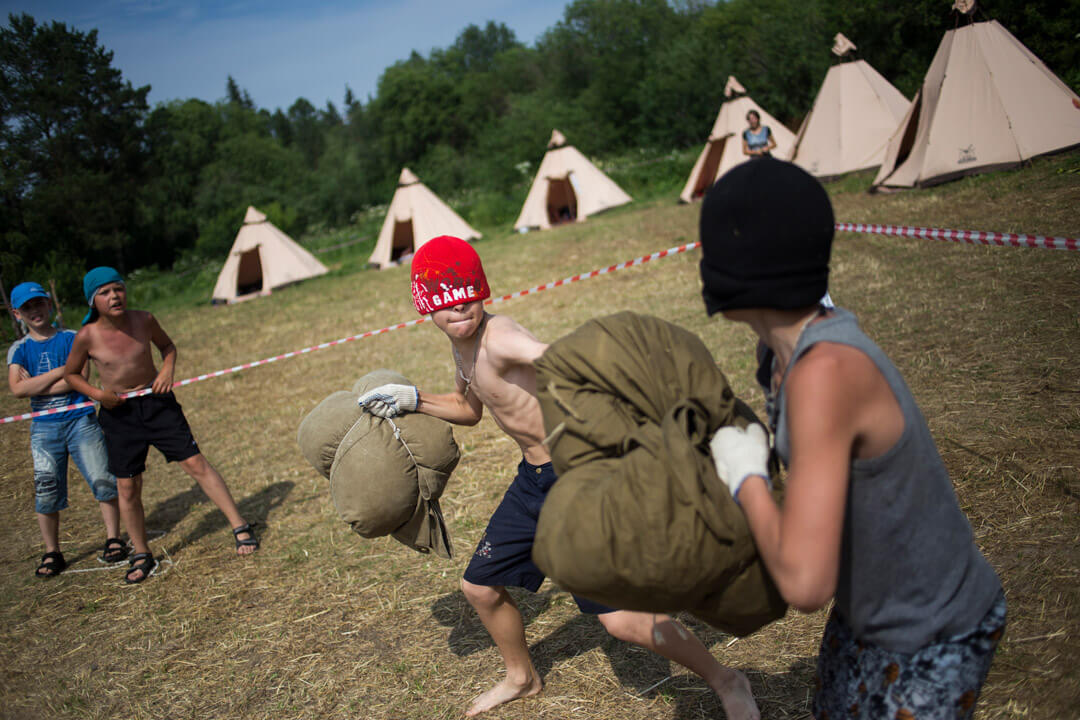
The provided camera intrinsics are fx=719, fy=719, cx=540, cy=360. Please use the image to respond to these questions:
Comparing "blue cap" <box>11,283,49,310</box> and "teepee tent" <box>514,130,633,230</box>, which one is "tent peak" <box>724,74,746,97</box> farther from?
"blue cap" <box>11,283,49,310</box>

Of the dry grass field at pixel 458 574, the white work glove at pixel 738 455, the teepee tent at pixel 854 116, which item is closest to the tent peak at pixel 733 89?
the teepee tent at pixel 854 116

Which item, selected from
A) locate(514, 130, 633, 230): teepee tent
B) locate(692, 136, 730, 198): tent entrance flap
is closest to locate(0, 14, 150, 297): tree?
locate(514, 130, 633, 230): teepee tent

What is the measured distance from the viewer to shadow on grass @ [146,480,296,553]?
575cm

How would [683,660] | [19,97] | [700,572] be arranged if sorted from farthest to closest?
[19,97], [683,660], [700,572]

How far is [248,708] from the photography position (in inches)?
139

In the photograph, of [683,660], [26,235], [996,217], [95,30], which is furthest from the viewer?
[95,30]

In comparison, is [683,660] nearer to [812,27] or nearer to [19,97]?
[812,27]

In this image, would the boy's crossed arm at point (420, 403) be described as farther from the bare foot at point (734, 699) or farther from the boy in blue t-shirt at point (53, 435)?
the boy in blue t-shirt at point (53, 435)

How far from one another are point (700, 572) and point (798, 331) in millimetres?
516

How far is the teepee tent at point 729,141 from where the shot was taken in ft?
58.0

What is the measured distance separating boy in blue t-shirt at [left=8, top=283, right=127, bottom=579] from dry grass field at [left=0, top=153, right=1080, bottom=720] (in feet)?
1.15

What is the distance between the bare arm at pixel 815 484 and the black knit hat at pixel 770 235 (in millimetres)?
159

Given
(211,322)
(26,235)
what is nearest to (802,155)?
(211,322)

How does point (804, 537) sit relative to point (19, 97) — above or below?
below
